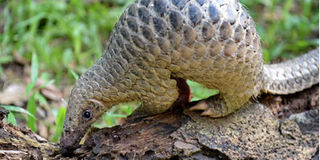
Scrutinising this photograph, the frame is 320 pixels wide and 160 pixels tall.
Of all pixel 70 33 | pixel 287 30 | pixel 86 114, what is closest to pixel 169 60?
pixel 86 114

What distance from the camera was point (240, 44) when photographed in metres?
2.14

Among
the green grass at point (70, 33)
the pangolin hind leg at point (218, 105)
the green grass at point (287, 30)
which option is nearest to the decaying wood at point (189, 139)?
the pangolin hind leg at point (218, 105)

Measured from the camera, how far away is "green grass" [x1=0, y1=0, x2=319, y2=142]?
4.77 m

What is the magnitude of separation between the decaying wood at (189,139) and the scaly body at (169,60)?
0.34 feet

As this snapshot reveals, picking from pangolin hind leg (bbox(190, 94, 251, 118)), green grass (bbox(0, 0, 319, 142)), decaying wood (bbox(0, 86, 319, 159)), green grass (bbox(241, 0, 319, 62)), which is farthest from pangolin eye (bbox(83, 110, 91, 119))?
green grass (bbox(241, 0, 319, 62))

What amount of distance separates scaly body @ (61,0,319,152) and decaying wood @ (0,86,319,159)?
0.10m

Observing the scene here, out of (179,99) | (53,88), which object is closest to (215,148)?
(179,99)

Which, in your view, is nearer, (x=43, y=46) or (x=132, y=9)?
(x=132, y=9)

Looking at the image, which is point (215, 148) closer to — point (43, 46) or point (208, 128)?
point (208, 128)

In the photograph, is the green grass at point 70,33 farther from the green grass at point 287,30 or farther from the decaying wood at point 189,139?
the decaying wood at point 189,139

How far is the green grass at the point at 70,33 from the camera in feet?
15.6

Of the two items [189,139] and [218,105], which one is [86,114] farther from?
[218,105]

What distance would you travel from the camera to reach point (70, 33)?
502cm

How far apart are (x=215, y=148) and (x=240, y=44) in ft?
2.07
